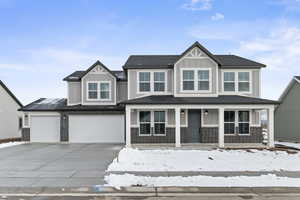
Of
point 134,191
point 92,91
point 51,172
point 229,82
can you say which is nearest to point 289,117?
point 229,82

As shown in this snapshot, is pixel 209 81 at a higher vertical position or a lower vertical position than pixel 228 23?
lower

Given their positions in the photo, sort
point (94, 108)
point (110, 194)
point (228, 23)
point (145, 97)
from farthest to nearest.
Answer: point (94, 108) → point (228, 23) → point (145, 97) → point (110, 194)

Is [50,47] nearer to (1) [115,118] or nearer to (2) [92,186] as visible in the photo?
(1) [115,118]

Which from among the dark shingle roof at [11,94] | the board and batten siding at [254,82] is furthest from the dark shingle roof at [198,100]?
the dark shingle roof at [11,94]

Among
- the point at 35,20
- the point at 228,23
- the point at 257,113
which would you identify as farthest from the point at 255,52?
the point at 35,20

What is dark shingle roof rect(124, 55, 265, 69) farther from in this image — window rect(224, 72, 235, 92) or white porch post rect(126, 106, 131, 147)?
white porch post rect(126, 106, 131, 147)

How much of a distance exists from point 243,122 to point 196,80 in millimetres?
4340

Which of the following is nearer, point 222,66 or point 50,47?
point 222,66

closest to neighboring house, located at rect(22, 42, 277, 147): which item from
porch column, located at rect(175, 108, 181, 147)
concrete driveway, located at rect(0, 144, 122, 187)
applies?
porch column, located at rect(175, 108, 181, 147)

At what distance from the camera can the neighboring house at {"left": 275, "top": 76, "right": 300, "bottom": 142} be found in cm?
1917

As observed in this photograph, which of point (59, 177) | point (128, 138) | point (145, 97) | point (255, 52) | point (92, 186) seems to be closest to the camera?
point (92, 186)

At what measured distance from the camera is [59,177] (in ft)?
25.4

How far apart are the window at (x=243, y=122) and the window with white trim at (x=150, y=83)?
18.3 feet

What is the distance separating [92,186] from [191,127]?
1098 centimetres
